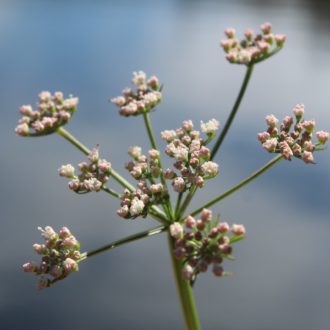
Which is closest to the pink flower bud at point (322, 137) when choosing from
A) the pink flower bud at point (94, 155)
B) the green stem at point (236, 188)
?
the green stem at point (236, 188)

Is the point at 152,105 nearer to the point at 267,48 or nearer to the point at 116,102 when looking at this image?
the point at 116,102

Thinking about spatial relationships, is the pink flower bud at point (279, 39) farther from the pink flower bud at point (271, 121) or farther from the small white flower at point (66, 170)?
the small white flower at point (66, 170)

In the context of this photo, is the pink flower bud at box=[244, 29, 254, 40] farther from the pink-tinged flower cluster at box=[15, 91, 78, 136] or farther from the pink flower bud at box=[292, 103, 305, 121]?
the pink-tinged flower cluster at box=[15, 91, 78, 136]

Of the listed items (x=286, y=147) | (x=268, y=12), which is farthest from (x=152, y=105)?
(x=268, y=12)

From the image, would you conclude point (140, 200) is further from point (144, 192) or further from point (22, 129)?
point (22, 129)

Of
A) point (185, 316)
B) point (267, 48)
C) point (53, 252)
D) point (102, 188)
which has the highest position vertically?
point (267, 48)
